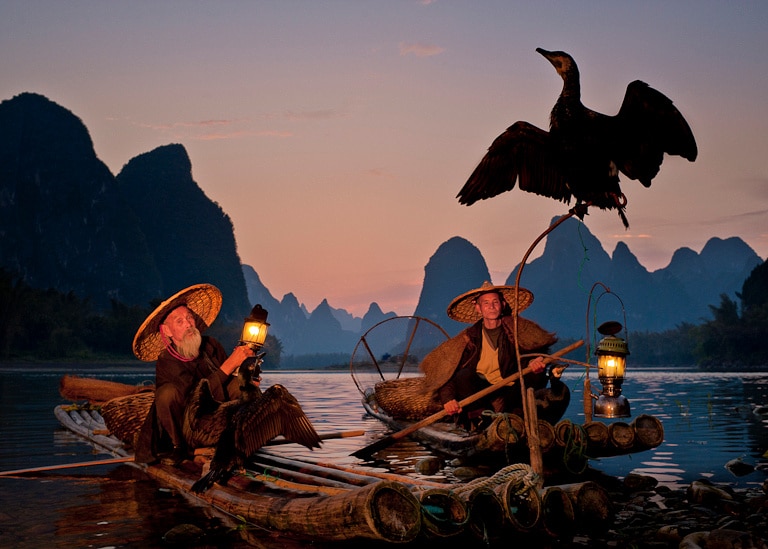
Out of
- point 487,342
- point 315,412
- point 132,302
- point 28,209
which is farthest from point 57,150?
point 487,342

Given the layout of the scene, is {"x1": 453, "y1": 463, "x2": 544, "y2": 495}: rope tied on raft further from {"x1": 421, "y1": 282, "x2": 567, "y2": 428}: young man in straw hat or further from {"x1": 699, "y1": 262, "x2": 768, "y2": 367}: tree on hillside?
{"x1": 699, "y1": 262, "x2": 768, "y2": 367}: tree on hillside

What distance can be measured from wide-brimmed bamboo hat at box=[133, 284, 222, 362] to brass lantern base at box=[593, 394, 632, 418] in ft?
11.4

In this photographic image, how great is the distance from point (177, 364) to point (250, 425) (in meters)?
1.32

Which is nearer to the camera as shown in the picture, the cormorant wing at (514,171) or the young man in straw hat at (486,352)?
the cormorant wing at (514,171)

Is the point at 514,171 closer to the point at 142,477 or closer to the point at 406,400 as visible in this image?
the point at 142,477

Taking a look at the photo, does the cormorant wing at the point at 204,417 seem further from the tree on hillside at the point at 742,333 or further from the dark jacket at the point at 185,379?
the tree on hillside at the point at 742,333

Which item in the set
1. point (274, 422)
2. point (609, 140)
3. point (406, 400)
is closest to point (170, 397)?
point (274, 422)

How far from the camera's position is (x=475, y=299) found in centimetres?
885

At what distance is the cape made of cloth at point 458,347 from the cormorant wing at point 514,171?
75.2 inches

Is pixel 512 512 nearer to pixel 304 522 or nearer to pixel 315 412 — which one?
pixel 304 522

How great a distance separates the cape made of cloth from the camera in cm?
855

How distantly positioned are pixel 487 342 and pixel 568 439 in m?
1.75

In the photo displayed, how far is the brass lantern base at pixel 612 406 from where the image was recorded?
651cm

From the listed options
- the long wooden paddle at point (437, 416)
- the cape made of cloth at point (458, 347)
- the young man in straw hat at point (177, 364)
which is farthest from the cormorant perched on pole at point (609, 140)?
the young man in straw hat at point (177, 364)
